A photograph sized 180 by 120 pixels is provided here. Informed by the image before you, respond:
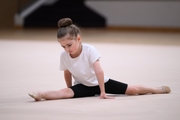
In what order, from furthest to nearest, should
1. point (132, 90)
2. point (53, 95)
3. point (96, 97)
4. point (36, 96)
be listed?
point (132, 90), point (96, 97), point (53, 95), point (36, 96)

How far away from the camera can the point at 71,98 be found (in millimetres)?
3365

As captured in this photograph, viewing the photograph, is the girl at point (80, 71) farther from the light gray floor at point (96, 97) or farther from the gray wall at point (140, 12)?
the gray wall at point (140, 12)

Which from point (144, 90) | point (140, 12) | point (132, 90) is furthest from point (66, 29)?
point (140, 12)

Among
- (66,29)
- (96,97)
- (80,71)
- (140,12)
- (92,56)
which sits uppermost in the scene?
(140,12)

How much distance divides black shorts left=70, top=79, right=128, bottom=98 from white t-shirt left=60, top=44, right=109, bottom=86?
0.22 feet

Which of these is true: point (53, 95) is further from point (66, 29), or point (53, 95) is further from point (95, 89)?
point (66, 29)

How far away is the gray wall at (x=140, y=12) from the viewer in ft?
46.3

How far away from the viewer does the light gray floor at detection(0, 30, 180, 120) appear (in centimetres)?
274

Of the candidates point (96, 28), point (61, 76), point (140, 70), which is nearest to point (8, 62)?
point (61, 76)

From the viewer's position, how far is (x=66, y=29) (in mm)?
3217

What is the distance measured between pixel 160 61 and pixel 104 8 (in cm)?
895

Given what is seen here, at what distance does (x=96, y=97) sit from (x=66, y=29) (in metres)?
0.65

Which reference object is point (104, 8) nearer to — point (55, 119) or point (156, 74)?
point (156, 74)

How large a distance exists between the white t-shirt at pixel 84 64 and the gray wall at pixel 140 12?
1123 centimetres
